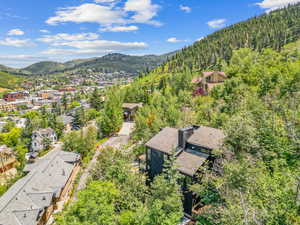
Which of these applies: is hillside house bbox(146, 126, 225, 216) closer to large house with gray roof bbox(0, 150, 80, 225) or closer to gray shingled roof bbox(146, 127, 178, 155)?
gray shingled roof bbox(146, 127, 178, 155)

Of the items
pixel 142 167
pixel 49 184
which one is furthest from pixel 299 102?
pixel 49 184

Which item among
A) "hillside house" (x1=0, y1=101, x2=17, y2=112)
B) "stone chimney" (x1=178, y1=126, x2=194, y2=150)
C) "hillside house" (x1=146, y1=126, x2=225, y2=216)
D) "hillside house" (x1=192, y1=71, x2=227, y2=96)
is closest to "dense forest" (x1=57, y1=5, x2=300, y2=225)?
"hillside house" (x1=146, y1=126, x2=225, y2=216)

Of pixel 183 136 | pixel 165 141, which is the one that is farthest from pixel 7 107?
pixel 183 136

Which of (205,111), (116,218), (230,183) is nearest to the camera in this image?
(230,183)

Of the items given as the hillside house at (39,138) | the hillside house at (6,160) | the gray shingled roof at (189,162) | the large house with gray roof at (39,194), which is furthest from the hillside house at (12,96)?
the gray shingled roof at (189,162)

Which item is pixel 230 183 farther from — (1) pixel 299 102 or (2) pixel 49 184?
(2) pixel 49 184

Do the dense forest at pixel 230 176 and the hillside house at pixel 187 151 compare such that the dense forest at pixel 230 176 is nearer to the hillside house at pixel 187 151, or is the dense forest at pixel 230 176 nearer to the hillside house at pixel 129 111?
the hillside house at pixel 187 151

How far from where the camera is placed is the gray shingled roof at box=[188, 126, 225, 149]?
67.0 ft

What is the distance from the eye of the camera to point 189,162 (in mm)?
20531

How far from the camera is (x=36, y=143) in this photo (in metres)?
61.2

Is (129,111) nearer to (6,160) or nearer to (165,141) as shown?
(6,160)

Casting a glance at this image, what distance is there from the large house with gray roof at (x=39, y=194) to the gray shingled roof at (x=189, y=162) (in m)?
17.7

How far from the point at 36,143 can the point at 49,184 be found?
38295 millimetres

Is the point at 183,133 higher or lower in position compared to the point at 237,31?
lower
